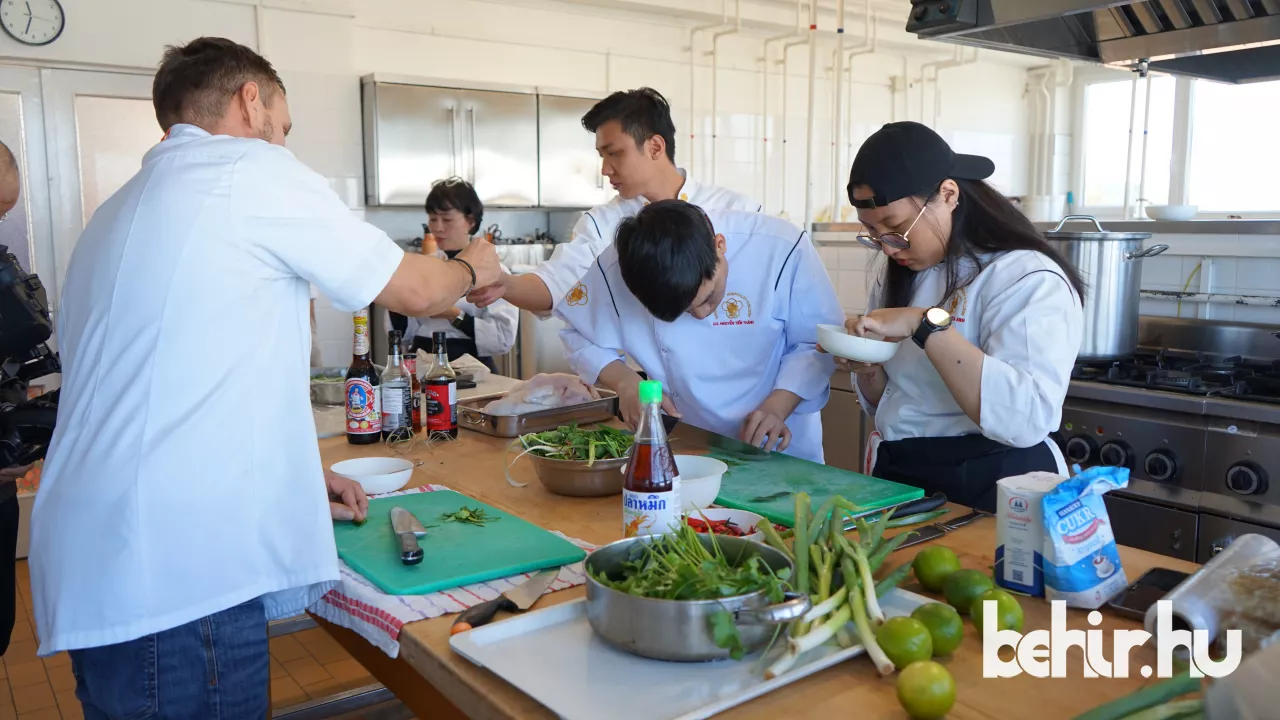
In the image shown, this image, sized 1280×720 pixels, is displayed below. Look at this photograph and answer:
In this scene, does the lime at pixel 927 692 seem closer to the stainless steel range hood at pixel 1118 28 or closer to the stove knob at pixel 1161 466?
the stainless steel range hood at pixel 1118 28

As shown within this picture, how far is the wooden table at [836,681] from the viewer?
1.11 metres

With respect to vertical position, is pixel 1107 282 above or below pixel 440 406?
above

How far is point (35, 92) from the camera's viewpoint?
5223mm

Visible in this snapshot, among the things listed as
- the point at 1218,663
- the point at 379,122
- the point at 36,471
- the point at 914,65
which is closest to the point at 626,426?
the point at 1218,663

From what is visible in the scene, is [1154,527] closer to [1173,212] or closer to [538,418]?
[1173,212]

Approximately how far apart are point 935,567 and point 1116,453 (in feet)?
6.67

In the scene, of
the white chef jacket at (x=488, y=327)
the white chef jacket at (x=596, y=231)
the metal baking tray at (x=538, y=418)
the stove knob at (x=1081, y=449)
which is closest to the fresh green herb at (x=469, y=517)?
the metal baking tray at (x=538, y=418)

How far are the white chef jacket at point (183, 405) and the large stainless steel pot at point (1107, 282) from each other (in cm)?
263

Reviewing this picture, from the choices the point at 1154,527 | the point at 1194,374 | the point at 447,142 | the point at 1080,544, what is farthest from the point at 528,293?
the point at 447,142

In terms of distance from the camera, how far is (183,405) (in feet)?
4.73

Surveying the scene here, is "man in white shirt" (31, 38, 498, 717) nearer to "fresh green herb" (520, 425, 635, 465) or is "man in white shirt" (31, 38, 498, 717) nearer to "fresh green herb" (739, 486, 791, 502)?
"fresh green herb" (520, 425, 635, 465)

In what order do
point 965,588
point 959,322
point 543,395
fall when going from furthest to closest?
point 543,395
point 959,322
point 965,588

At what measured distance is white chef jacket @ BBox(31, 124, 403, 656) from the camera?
143 cm

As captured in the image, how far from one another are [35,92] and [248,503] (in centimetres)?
486
